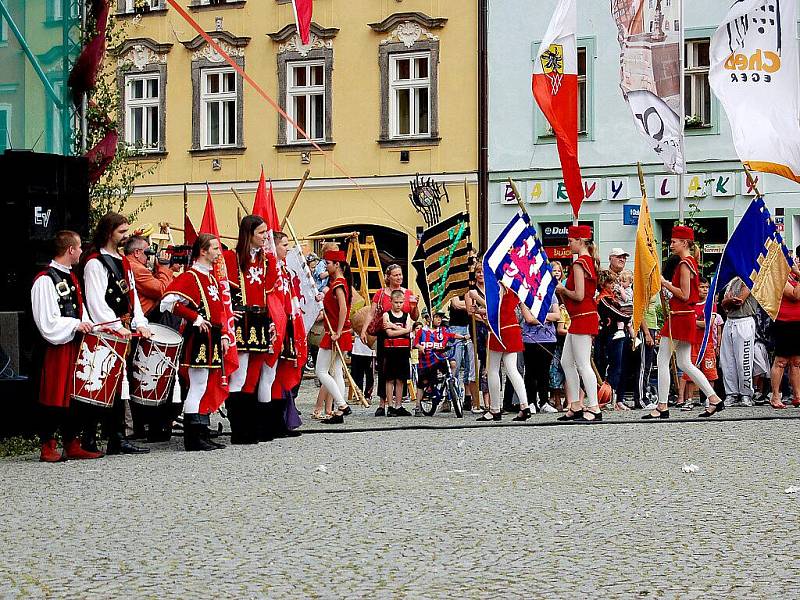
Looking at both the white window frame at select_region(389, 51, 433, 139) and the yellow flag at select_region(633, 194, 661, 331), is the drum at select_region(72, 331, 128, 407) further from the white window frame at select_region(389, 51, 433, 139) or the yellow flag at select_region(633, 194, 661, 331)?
the white window frame at select_region(389, 51, 433, 139)

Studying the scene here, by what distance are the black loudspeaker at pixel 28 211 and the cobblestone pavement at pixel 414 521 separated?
1.51 m

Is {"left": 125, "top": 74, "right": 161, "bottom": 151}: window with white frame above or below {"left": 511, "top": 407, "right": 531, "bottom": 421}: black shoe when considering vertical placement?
above

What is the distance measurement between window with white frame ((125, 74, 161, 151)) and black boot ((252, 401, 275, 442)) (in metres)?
22.1

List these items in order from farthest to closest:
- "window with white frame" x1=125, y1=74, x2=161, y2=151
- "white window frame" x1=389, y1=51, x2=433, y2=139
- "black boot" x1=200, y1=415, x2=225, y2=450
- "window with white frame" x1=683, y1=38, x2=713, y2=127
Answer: "window with white frame" x1=125, y1=74, x2=161, y2=151
"white window frame" x1=389, y1=51, x2=433, y2=139
"window with white frame" x1=683, y1=38, x2=713, y2=127
"black boot" x1=200, y1=415, x2=225, y2=450

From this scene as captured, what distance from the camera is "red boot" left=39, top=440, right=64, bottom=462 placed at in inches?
465

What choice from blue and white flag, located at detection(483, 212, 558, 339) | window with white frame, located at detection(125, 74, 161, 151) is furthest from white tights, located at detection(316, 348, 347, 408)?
window with white frame, located at detection(125, 74, 161, 151)

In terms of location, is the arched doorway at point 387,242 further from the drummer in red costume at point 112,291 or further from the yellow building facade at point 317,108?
the drummer in red costume at point 112,291

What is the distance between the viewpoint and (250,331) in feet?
43.5

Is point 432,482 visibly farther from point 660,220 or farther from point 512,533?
point 660,220

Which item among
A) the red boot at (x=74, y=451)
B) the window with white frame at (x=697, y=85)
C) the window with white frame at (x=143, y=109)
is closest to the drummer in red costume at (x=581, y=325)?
the red boot at (x=74, y=451)

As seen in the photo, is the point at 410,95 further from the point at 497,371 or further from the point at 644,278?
the point at 497,371

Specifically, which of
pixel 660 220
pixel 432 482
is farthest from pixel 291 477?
pixel 660 220

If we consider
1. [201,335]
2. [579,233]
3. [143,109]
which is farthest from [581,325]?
[143,109]

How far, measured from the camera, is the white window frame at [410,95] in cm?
3231
